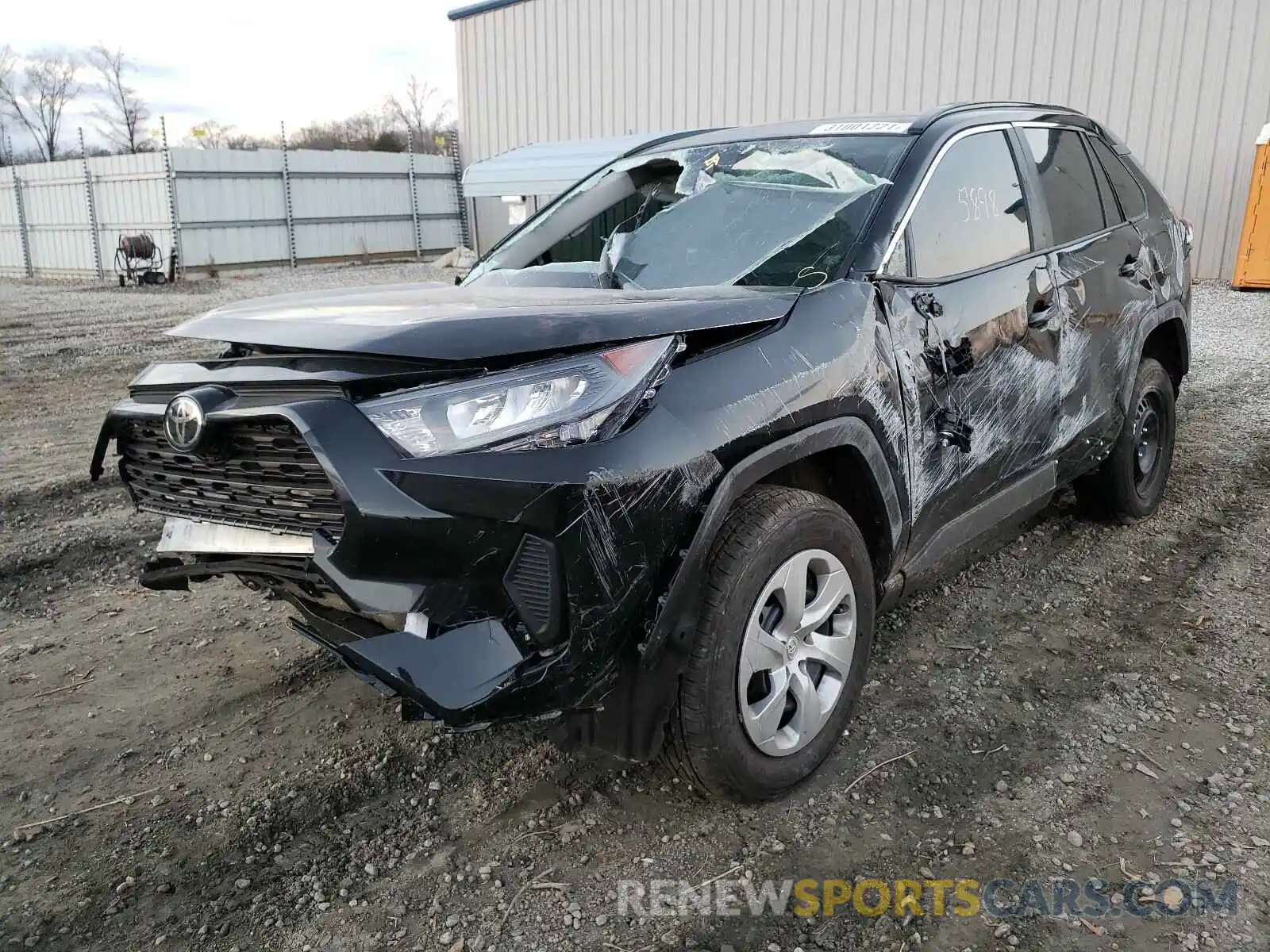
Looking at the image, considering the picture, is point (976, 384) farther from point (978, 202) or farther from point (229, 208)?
point (229, 208)

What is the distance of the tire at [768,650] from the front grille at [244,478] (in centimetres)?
88

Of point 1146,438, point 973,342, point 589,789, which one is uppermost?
point 973,342

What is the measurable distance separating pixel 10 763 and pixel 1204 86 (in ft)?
51.7

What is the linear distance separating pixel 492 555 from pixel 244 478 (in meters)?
0.71

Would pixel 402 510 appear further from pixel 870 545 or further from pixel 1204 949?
pixel 1204 949

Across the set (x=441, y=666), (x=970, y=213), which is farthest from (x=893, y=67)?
(x=441, y=666)

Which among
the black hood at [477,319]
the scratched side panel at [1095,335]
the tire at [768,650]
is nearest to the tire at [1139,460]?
the scratched side panel at [1095,335]

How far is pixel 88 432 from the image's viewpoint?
21.8ft

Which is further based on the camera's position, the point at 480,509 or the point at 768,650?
the point at 768,650

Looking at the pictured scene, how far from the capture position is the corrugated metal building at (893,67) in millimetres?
13359

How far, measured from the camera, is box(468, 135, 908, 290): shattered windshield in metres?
2.87

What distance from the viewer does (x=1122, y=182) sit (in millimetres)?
4250

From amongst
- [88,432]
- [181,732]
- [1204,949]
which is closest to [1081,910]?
[1204,949]

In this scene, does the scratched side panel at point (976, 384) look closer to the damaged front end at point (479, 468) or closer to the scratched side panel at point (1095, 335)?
the scratched side panel at point (1095, 335)
